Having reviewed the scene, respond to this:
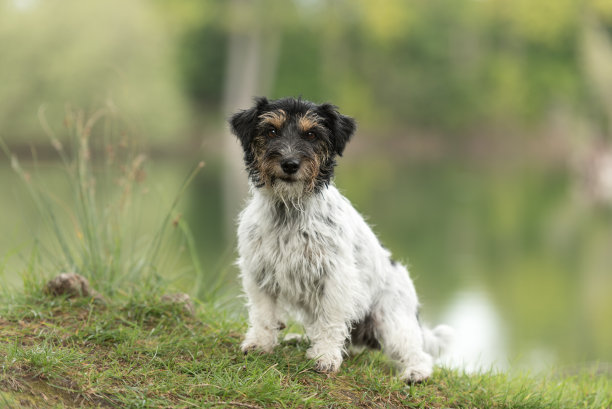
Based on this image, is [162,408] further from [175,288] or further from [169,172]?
[169,172]

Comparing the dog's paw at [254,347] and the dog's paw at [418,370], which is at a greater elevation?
the dog's paw at [418,370]

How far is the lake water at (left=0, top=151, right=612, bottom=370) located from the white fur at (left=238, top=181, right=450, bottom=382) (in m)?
0.86

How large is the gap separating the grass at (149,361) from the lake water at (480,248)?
58cm

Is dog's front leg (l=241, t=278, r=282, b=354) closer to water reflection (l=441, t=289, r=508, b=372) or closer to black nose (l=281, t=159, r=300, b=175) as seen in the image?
black nose (l=281, t=159, r=300, b=175)

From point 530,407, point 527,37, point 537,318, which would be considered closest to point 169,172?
point 537,318

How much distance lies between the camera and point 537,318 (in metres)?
13.1

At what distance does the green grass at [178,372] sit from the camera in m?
4.11

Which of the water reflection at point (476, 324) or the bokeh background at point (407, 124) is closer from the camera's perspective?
the water reflection at point (476, 324)

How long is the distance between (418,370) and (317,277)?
104 cm

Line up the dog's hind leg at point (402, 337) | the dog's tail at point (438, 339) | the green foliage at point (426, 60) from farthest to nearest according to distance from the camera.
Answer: the green foliage at point (426, 60) → the dog's tail at point (438, 339) → the dog's hind leg at point (402, 337)

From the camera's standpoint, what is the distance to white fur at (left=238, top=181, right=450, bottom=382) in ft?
15.8

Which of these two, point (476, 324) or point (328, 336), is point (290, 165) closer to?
point (328, 336)

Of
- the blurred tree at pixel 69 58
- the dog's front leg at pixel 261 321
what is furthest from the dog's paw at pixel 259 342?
the blurred tree at pixel 69 58

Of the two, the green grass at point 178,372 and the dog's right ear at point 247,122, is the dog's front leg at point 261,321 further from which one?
the dog's right ear at point 247,122
